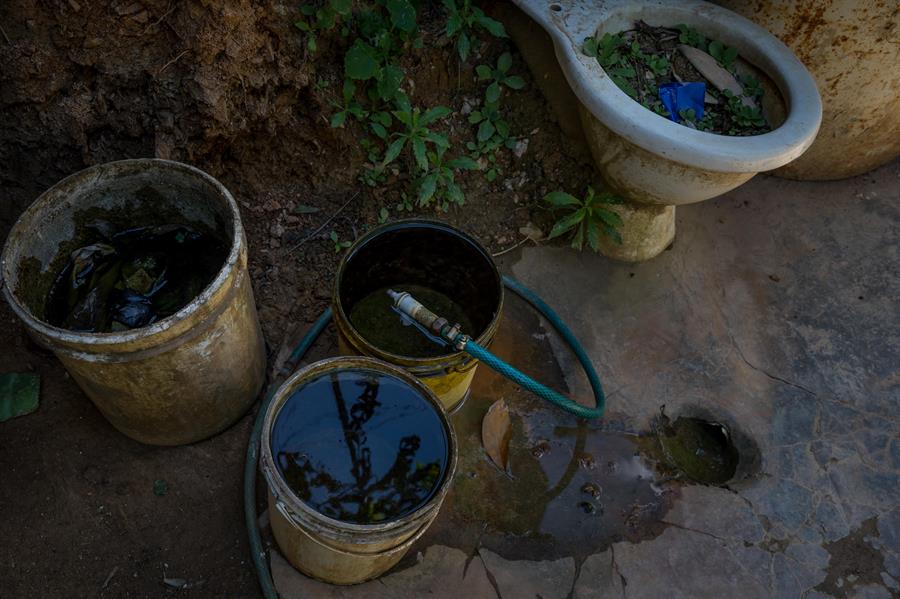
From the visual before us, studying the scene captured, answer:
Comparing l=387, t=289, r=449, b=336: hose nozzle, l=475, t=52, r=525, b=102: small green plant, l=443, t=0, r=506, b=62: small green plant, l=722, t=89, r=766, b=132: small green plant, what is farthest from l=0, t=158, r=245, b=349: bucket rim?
l=722, t=89, r=766, b=132: small green plant

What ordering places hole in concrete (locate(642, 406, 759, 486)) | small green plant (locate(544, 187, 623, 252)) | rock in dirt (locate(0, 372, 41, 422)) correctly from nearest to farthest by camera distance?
rock in dirt (locate(0, 372, 41, 422)) → hole in concrete (locate(642, 406, 759, 486)) → small green plant (locate(544, 187, 623, 252))

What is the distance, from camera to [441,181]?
10.1 ft

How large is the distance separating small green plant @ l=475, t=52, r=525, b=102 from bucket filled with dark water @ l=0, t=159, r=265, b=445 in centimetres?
145

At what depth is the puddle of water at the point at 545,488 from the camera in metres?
2.51

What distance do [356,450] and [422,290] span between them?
91 cm

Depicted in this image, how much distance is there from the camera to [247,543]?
2.40 m

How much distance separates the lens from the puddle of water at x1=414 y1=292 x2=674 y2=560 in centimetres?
251

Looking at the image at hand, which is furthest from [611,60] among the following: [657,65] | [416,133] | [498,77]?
[416,133]

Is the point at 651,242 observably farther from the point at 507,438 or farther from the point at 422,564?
the point at 422,564

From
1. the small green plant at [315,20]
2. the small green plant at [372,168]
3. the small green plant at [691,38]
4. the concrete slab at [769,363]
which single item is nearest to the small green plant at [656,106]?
the small green plant at [691,38]

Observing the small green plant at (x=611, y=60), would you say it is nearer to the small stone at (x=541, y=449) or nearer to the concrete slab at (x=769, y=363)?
the concrete slab at (x=769, y=363)

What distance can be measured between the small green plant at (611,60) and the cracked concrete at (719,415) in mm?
828

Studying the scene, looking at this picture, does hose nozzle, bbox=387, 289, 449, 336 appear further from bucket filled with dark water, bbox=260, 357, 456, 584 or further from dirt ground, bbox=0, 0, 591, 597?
dirt ground, bbox=0, 0, 591, 597

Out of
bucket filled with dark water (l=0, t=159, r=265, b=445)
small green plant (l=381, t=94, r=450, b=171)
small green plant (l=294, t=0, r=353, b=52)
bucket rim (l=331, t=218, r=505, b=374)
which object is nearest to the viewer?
bucket filled with dark water (l=0, t=159, r=265, b=445)
